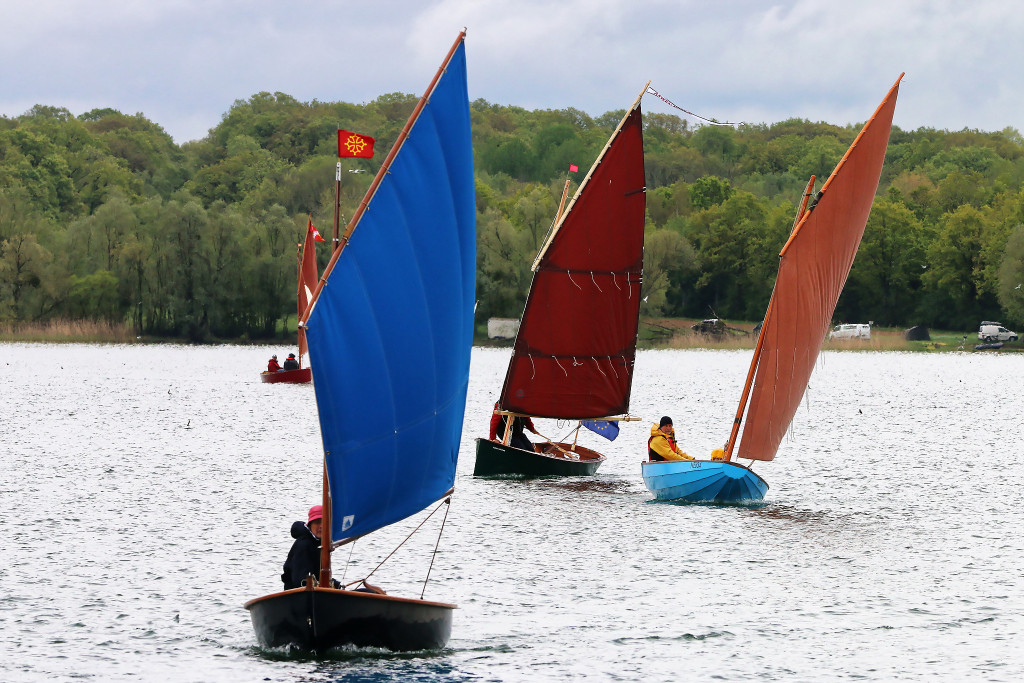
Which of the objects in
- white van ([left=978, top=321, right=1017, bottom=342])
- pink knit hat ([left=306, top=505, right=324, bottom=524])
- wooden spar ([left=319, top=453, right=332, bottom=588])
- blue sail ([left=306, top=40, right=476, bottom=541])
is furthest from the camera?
white van ([left=978, top=321, right=1017, bottom=342])

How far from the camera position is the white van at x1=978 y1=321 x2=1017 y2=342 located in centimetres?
12725

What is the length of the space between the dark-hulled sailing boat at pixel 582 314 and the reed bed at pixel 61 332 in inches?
3556

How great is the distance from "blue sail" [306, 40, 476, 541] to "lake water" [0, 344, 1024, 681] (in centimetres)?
234

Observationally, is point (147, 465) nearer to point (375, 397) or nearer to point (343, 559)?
point (343, 559)

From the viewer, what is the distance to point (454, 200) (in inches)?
682

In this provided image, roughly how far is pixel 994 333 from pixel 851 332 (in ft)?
46.2

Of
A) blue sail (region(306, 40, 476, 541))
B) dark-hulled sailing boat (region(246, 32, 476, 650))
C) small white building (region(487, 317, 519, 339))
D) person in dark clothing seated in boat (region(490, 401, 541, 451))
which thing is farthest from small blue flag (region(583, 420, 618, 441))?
small white building (region(487, 317, 519, 339))

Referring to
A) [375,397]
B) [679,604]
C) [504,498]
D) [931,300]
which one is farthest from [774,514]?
[931,300]

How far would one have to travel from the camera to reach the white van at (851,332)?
12975 centimetres

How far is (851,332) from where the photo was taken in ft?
430

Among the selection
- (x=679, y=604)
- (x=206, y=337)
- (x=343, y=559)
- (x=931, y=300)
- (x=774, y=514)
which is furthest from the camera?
(x=931, y=300)

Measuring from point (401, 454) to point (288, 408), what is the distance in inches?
1694

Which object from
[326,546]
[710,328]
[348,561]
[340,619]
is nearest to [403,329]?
[326,546]

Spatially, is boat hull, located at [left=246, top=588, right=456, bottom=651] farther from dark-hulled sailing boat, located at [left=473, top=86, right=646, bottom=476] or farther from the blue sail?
dark-hulled sailing boat, located at [left=473, top=86, right=646, bottom=476]
